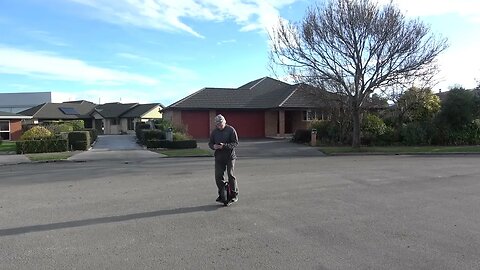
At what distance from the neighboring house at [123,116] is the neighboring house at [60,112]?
1.54m

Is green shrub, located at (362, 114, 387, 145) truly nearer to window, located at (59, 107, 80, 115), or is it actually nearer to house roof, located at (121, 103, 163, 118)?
house roof, located at (121, 103, 163, 118)

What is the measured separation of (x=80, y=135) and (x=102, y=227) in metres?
21.5

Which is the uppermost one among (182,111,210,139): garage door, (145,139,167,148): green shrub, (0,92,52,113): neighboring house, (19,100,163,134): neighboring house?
(0,92,52,113): neighboring house

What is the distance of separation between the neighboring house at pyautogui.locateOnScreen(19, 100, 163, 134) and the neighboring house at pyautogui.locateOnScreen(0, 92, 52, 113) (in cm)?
4573

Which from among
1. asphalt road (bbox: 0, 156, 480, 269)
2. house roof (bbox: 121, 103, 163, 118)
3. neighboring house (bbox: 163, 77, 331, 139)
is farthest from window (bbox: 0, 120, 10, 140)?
asphalt road (bbox: 0, 156, 480, 269)

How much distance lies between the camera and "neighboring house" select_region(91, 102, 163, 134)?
5541 centimetres

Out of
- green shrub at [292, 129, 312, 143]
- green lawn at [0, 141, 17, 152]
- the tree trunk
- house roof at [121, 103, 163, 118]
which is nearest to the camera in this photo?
the tree trunk

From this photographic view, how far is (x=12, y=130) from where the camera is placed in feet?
122

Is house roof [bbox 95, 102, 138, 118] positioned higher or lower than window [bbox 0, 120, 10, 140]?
higher

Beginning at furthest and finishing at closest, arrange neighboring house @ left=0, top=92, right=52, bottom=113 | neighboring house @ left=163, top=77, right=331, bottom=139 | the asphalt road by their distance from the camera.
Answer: neighboring house @ left=0, top=92, right=52, bottom=113 < neighboring house @ left=163, top=77, right=331, bottom=139 < the asphalt road

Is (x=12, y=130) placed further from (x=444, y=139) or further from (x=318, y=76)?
(x=444, y=139)

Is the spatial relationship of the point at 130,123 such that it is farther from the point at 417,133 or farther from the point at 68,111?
the point at 417,133

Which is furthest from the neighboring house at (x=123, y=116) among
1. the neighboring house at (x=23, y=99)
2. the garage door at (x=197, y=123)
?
the neighboring house at (x=23, y=99)

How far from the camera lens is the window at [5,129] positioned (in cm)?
3679
